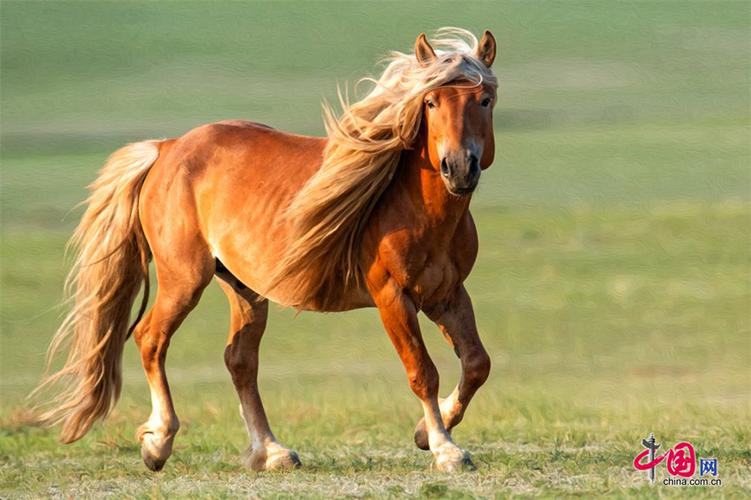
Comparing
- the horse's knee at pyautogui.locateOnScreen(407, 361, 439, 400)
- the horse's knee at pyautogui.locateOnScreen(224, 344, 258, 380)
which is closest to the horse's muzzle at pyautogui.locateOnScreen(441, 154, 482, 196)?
the horse's knee at pyautogui.locateOnScreen(407, 361, 439, 400)

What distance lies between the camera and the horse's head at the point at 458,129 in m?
7.24

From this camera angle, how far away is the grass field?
8.66 m

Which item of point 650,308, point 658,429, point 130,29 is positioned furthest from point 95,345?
point 130,29

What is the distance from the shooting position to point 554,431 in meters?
9.62

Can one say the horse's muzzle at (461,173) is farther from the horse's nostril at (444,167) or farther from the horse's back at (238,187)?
the horse's back at (238,187)

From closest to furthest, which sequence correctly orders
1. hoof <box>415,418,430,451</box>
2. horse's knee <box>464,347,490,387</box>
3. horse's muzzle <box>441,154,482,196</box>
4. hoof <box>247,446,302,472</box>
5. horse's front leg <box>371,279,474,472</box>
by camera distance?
horse's muzzle <box>441,154,482,196</box> < horse's front leg <box>371,279,474,472</box> < horse's knee <box>464,347,490,387</box> < hoof <box>415,418,430,451</box> < hoof <box>247,446,302,472</box>

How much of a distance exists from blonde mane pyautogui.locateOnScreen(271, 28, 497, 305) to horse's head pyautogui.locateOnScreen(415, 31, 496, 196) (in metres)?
0.11

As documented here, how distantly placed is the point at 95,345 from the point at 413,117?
2.58m

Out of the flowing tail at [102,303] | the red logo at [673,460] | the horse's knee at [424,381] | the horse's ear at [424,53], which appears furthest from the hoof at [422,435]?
the flowing tail at [102,303]

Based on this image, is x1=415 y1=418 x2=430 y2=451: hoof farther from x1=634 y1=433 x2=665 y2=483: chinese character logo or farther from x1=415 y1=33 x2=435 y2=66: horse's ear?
x1=415 y1=33 x2=435 y2=66: horse's ear

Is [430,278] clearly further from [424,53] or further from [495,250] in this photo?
[495,250]

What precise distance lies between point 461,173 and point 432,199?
1.54 feet

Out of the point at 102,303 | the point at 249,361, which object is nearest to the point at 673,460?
the point at 249,361

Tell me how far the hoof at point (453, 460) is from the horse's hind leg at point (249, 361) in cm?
118
